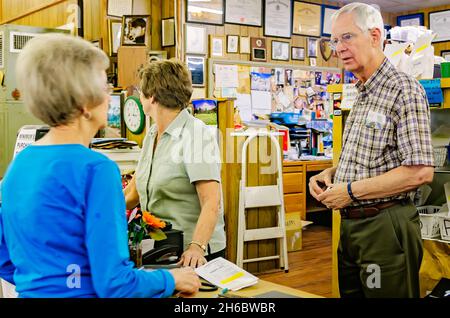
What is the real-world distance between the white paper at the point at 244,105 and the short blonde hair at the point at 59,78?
5154 millimetres

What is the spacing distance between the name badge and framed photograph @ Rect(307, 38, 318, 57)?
207 inches

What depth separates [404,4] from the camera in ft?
25.7

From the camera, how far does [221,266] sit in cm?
178

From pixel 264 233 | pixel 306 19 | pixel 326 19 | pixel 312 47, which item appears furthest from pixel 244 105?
pixel 264 233

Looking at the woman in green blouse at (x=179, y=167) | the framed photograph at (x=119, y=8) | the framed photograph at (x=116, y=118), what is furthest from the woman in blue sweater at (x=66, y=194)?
the framed photograph at (x=119, y=8)

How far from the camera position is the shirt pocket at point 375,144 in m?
2.05

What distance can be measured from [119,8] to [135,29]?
405mm

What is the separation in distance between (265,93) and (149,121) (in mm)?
2843

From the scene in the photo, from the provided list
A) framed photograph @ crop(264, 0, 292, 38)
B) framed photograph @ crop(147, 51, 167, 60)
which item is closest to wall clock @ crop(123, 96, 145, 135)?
framed photograph @ crop(147, 51, 167, 60)

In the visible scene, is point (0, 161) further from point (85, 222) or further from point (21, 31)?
point (85, 222)

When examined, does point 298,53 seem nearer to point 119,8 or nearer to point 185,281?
point 119,8

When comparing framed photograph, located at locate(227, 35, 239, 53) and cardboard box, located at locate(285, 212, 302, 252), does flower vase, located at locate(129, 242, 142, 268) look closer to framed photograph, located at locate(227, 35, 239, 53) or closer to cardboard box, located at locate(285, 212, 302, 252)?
cardboard box, located at locate(285, 212, 302, 252)

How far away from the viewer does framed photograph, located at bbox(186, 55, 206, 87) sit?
19.1 ft

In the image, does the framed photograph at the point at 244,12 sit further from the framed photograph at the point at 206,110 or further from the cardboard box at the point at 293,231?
the cardboard box at the point at 293,231
